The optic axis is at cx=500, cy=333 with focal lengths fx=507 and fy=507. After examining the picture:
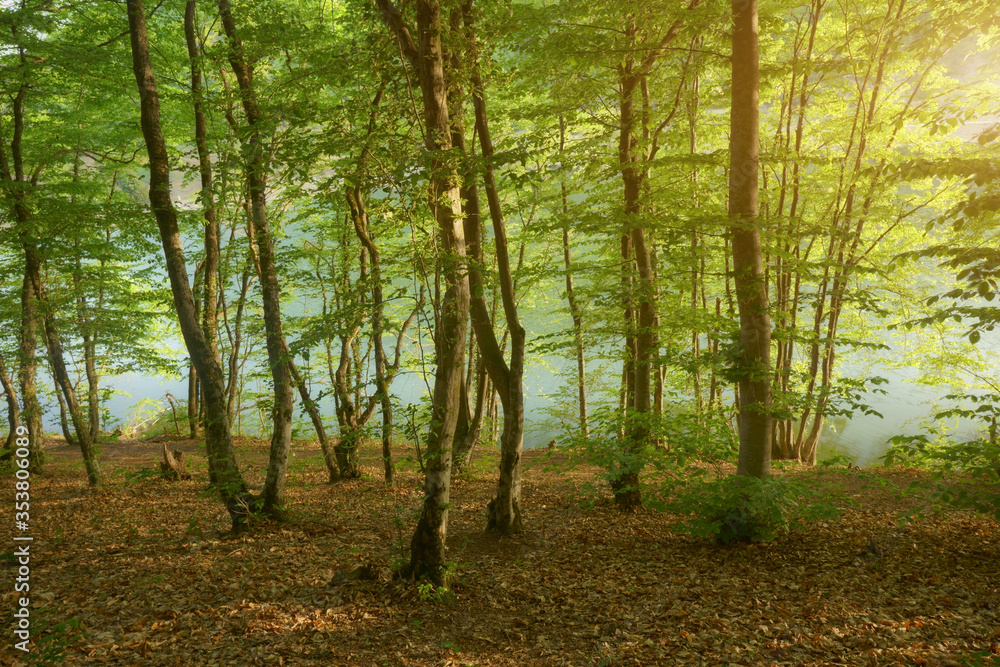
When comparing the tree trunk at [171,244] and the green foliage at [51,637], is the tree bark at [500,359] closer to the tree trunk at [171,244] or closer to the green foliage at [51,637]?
the tree trunk at [171,244]

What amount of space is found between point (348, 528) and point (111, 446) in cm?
1239

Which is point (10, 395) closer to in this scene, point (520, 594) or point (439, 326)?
point (439, 326)

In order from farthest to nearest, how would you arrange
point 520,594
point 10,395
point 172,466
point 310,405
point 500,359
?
A: 1. point 172,466
2. point 10,395
3. point 310,405
4. point 500,359
5. point 520,594

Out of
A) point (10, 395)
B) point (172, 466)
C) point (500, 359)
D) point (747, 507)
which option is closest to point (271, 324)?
point (500, 359)

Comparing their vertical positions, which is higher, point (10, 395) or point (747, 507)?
point (10, 395)

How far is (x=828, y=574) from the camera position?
5.32 meters

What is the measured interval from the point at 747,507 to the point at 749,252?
2.86 meters

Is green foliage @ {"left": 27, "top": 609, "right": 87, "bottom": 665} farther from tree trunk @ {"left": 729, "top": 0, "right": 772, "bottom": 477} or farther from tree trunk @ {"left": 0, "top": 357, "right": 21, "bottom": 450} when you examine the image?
tree trunk @ {"left": 0, "top": 357, "right": 21, "bottom": 450}

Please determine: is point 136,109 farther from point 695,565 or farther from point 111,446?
point 695,565

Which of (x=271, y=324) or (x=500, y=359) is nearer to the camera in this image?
(x=271, y=324)

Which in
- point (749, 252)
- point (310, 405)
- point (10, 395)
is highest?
point (749, 252)

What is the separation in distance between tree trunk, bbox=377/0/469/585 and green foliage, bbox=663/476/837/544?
2939 millimetres

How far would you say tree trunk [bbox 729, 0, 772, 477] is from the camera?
561 centimetres

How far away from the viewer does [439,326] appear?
5000 mm
